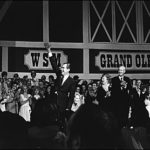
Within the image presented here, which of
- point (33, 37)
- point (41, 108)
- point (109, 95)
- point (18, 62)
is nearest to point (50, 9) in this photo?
point (33, 37)

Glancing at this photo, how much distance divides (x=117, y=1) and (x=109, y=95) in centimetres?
777

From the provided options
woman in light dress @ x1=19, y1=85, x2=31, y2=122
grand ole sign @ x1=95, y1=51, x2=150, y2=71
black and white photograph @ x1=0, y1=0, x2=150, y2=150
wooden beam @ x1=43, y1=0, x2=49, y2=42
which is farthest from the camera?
grand ole sign @ x1=95, y1=51, x2=150, y2=71

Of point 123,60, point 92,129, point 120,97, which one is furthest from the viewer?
point 123,60

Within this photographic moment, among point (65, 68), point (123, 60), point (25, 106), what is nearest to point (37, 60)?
point (123, 60)

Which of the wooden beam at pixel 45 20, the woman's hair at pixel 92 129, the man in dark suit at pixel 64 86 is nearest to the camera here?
the woman's hair at pixel 92 129

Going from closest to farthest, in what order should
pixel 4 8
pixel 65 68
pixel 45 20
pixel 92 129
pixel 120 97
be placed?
pixel 92 129, pixel 120 97, pixel 65 68, pixel 4 8, pixel 45 20

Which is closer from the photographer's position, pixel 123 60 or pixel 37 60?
pixel 37 60

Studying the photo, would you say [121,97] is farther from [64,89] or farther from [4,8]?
[4,8]

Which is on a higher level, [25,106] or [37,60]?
[37,60]

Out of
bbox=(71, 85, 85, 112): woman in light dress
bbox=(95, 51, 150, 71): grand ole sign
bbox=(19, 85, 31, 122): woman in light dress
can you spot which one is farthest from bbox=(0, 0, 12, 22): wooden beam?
bbox=(71, 85, 85, 112): woman in light dress

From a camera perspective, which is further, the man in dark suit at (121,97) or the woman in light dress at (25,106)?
the woman in light dress at (25,106)

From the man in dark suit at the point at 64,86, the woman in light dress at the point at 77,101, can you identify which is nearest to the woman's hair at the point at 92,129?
the man in dark suit at the point at 64,86

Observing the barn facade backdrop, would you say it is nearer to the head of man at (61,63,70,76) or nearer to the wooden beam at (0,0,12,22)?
the wooden beam at (0,0,12,22)

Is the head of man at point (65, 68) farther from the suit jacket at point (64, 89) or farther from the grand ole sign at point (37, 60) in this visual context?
the grand ole sign at point (37, 60)
